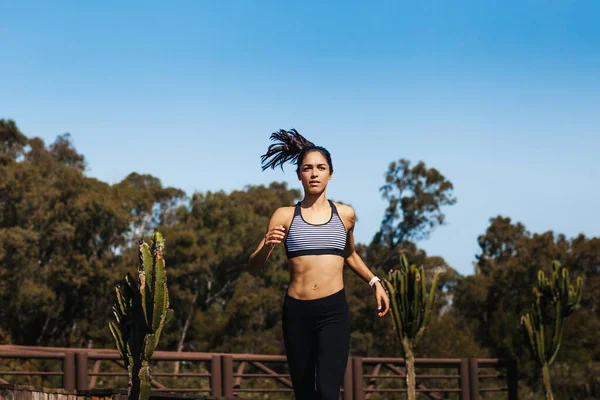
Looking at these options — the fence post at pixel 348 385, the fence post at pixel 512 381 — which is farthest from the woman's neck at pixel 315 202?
the fence post at pixel 512 381

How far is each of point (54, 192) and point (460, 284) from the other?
19957 mm

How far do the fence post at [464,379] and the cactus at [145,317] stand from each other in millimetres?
6171

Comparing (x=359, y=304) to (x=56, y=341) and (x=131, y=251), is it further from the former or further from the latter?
(x=56, y=341)

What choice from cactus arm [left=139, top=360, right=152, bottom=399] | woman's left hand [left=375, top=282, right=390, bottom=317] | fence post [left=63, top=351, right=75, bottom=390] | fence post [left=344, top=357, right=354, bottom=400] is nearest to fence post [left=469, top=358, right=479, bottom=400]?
fence post [left=344, top=357, right=354, bottom=400]

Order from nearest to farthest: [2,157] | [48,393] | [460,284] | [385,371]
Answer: [48,393] < [385,371] < [2,157] < [460,284]

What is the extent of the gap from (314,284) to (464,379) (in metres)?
8.29

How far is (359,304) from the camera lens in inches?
1422

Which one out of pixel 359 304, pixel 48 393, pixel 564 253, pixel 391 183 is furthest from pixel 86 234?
pixel 48 393

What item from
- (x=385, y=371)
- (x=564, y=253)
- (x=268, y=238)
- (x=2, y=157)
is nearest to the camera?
(x=268, y=238)

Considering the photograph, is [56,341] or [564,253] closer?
[56,341]

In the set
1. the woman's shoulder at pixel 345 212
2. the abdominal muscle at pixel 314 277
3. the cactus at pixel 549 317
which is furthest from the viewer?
the cactus at pixel 549 317

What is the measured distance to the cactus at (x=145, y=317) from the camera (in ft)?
21.5

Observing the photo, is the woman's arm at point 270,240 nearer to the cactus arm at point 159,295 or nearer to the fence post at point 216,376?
the cactus arm at point 159,295

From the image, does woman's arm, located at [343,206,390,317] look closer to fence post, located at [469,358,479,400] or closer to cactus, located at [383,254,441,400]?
cactus, located at [383,254,441,400]
